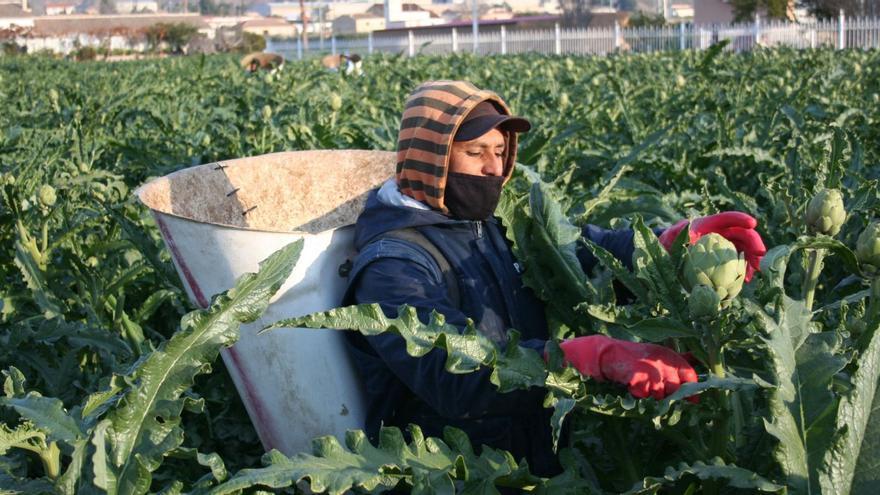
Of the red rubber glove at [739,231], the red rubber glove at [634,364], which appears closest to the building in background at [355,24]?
the red rubber glove at [739,231]

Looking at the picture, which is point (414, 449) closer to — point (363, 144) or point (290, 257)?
point (290, 257)

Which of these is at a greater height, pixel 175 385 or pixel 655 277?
pixel 655 277

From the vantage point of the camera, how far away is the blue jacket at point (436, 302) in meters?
2.22

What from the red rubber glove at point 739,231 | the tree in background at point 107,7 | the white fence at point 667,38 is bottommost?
the red rubber glove at point 739,231

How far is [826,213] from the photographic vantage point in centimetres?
183

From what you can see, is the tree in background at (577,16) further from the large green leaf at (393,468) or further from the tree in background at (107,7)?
the tree in background at (107,7)

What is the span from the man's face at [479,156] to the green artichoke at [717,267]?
3.57 ft

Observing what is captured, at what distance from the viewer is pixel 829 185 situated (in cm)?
213

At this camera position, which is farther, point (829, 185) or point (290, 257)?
point (829, 185)

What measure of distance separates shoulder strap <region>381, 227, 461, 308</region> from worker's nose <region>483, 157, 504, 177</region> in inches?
9.0

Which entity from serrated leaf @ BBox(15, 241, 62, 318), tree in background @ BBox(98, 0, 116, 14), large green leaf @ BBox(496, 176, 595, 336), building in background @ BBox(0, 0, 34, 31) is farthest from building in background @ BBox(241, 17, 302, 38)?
large green leaf @ BBox(496, 176, 595, 336)

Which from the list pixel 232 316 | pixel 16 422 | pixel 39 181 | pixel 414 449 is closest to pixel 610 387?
pixel 414 449

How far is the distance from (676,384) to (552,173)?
2530 mm

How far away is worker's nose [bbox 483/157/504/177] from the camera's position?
261cm
